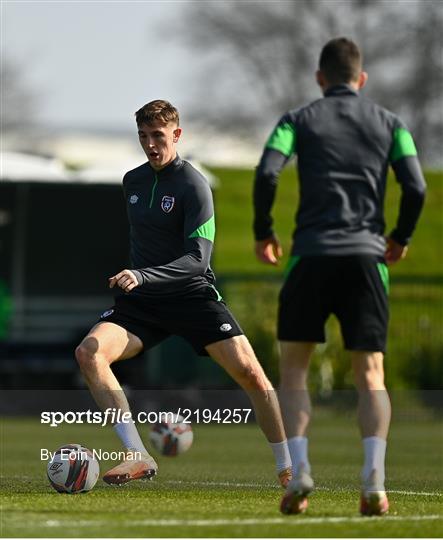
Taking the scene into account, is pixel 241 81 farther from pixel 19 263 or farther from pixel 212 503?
pixel 212 503

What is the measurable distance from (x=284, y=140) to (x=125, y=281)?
153cm

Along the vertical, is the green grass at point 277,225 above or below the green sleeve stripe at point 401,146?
below

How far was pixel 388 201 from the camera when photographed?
31578mm

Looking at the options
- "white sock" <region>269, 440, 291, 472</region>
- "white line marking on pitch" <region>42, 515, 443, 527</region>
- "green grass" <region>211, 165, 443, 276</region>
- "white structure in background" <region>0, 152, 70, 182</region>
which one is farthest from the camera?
"green grass" <region>211, 165, 443, 276</region>

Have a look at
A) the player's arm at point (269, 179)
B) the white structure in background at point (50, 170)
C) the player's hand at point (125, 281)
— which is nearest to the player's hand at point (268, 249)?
the player's arm at point (269, 179)

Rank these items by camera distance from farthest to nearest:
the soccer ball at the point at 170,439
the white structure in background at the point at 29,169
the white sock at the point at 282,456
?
the white structure in background at the point at 29,169 < the soccer ball at the point at 170,439 < the white sock at the point at 282,456

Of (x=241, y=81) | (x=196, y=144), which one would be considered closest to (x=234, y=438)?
(x=196, y=144)

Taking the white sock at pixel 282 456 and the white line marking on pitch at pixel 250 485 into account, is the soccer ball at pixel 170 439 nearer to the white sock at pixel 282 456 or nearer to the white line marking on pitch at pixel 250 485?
the white line marking on pitch at pixel 250 485

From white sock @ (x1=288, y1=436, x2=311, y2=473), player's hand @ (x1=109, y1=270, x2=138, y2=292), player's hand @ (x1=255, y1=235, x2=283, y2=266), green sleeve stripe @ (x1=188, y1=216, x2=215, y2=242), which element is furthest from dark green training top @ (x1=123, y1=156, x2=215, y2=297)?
white sock @ (x1=288, y1=436, x2=311, y2=473)

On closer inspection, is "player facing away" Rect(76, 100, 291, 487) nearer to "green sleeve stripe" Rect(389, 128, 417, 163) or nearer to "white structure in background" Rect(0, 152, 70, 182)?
"green sleeve stripe" Rect(389, 128, 417, 163)

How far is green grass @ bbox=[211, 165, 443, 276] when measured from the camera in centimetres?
2919

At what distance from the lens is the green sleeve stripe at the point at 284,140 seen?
752 centimetres

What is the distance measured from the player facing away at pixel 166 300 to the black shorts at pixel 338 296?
1.50m

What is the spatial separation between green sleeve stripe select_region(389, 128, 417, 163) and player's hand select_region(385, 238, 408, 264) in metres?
0.42
